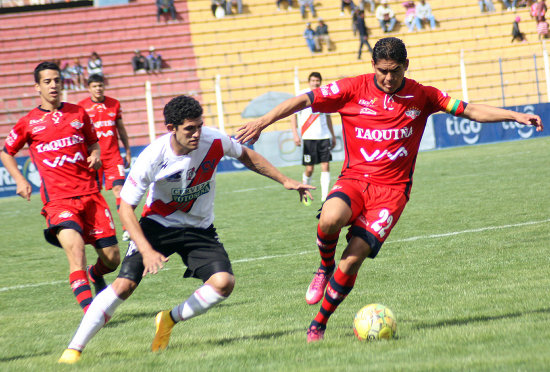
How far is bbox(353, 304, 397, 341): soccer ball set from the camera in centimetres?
537

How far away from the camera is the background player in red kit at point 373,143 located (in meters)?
5.62

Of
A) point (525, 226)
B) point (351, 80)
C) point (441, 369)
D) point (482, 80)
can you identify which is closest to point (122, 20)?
point (482, 80)

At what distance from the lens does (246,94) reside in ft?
107

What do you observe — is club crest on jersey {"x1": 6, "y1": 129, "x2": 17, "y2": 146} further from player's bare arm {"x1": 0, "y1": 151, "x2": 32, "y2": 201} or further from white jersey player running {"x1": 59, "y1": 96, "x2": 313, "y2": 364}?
white jersey player running {"x1": 59, "y1": 96, "x2": 313, "y2": 364}

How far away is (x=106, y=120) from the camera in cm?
1187

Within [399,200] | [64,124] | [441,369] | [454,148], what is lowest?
[454,148]

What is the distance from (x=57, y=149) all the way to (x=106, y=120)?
4846 millimetres

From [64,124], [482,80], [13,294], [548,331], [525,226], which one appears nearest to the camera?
[548,331]

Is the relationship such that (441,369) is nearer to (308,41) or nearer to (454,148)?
(454,148)

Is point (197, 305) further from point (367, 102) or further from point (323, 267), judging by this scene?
point (367, 102)

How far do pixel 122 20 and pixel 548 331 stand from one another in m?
33.4

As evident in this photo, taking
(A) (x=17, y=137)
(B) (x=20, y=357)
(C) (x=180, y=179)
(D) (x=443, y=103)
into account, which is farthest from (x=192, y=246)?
(A) (x=17, y=137)

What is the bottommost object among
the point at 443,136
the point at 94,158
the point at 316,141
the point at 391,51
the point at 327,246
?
the point at 443,136

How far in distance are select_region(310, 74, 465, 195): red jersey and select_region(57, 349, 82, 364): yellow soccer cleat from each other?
236 centimetres
